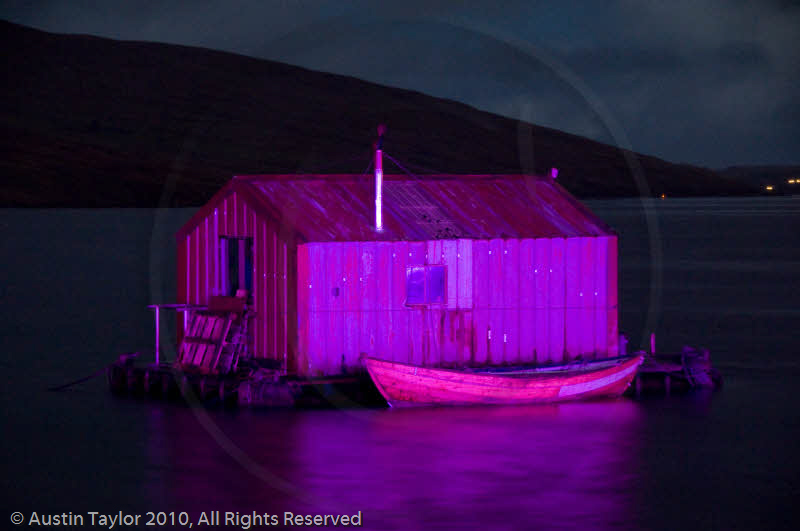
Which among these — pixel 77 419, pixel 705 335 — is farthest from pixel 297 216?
pixel 705 335

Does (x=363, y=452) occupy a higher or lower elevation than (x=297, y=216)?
lower

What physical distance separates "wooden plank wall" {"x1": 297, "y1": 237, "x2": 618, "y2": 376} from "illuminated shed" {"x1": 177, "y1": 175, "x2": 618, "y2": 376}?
22 mm

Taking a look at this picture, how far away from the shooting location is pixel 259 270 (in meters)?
29.2

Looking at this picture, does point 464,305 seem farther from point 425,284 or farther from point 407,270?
point 407,270

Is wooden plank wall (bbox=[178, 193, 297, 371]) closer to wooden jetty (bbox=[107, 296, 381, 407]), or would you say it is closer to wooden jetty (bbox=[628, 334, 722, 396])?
wooden jetty (bbox=[107, 296, 381, 407])

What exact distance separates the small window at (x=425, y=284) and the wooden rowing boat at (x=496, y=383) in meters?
1.75

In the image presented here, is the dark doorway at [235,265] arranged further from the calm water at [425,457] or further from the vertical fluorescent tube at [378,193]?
the calm water at [425,457]

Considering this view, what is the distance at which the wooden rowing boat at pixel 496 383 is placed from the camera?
1088 inches

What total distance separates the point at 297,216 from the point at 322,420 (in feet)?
14.1

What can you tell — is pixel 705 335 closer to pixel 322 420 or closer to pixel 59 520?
pixel 322 420


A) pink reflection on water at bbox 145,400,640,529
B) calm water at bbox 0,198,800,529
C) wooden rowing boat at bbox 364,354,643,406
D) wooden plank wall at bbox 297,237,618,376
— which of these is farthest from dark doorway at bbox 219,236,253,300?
wooden rowing boat at bbox 364,354,643,406

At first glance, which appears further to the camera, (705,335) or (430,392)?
(705,335)

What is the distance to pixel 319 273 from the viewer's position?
1105 inches

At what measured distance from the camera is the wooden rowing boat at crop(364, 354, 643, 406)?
2764 centimetres
